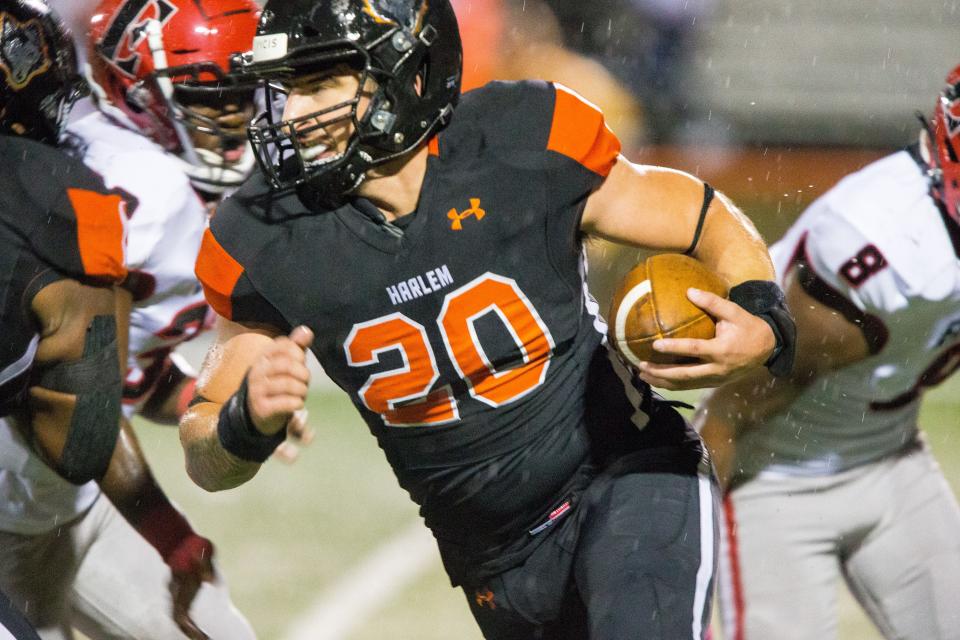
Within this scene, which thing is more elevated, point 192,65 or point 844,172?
point 192,65

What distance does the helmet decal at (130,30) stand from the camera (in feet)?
13.7

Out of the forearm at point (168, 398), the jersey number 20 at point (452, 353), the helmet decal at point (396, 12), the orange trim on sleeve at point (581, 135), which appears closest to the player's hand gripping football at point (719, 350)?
the jersey number 20 at point (452, 353)

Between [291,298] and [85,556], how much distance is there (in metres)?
1.46

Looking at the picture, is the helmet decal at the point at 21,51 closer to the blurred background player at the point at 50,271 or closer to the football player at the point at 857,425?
the blurred background player at the point at 50,271

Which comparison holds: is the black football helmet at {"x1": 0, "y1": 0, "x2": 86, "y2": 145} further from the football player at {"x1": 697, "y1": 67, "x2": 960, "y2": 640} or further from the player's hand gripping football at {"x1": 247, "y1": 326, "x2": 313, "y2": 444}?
the football player at {"x1": 697, "y1": 67, "x2": 960, "y2": 640}

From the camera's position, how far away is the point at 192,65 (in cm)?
410

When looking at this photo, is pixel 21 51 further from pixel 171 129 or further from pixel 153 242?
pixel 171 129

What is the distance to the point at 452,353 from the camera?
2.84 metres

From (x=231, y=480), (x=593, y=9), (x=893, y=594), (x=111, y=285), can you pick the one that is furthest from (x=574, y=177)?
(x=593, y=9)

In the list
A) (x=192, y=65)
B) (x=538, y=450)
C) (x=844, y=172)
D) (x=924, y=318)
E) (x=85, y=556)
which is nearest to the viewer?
(x=538, y=450)

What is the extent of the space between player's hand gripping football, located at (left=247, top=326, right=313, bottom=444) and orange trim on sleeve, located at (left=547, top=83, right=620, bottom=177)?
0.71 meters

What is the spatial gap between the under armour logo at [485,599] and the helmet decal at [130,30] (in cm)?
209

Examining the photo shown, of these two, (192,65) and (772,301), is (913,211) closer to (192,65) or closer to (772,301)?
(772,301)

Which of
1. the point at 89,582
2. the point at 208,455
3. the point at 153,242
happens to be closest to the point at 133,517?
the point at 89,582
